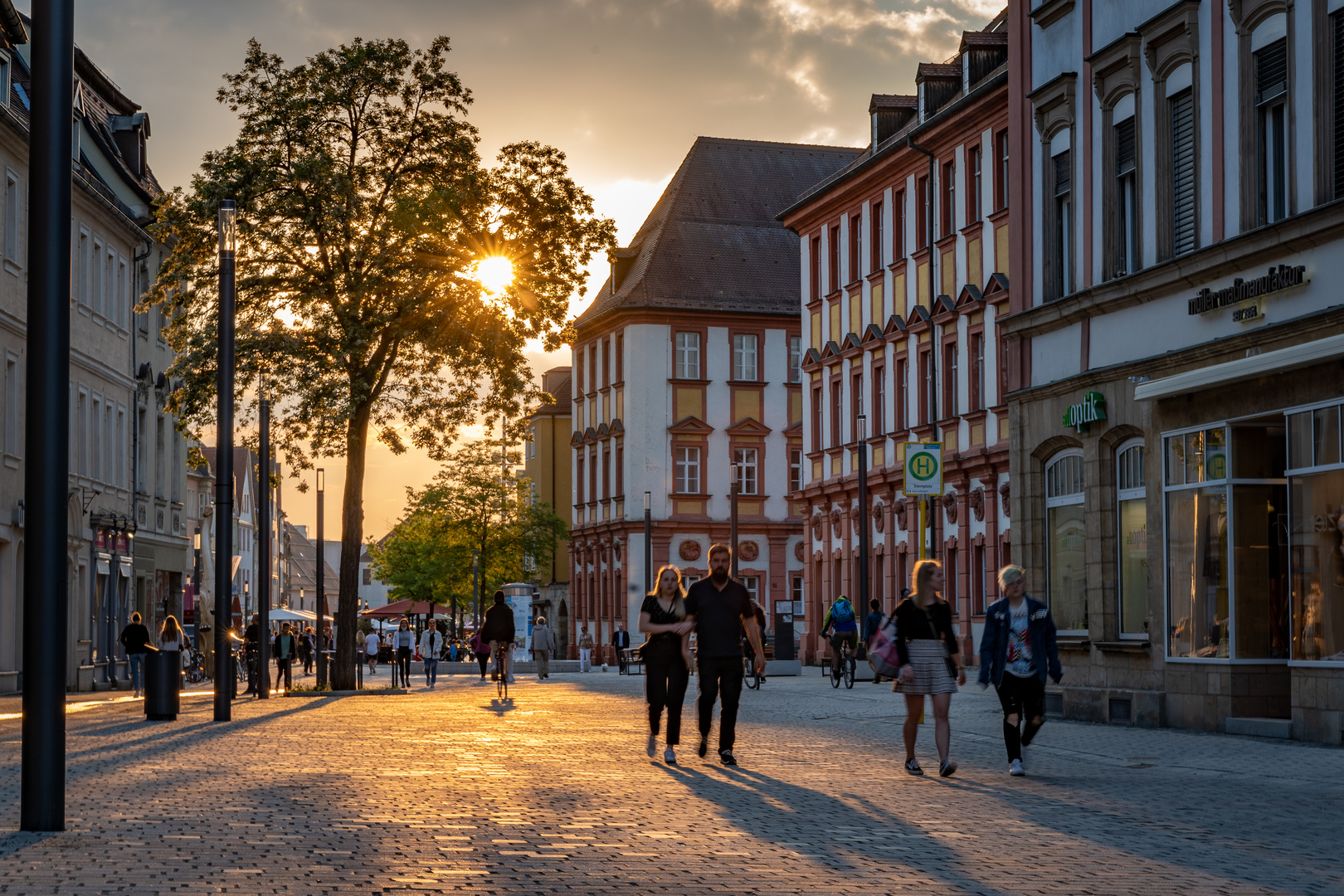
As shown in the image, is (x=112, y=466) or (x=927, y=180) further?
(x=927, y=180)

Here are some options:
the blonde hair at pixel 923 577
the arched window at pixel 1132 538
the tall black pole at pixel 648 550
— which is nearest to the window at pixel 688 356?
the tall black pole at pixel 648 550

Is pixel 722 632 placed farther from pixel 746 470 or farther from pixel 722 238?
pixel 722 238

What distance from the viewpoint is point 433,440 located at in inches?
1628

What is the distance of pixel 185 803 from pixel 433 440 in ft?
93.5

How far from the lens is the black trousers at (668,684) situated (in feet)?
57.4

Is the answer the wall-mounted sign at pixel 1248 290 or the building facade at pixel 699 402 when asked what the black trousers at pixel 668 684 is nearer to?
the wall-mounted sign at pixel 1248 290

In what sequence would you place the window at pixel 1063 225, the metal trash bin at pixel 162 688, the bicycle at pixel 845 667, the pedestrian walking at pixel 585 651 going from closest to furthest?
the metal trash bin at pixel 162 688
the window at pixel 1063 225
the bicycle at pixel 845 667
the pedestrian walking at pixel 585 651

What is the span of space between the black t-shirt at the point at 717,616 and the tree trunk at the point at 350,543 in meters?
21.9

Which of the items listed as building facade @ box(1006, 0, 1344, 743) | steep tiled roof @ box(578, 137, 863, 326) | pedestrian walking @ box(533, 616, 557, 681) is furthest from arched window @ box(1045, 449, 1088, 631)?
steep tiled roof @ box(578, 137, 863, 326)

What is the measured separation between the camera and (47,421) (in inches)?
430

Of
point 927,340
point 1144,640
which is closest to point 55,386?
point 1144,640

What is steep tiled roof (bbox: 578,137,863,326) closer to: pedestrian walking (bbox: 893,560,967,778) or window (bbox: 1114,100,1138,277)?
window (bbox: 1114,100,1138,277)

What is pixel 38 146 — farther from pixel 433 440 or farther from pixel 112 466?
pixel 112 466

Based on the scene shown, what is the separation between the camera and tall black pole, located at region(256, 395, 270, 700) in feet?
112
